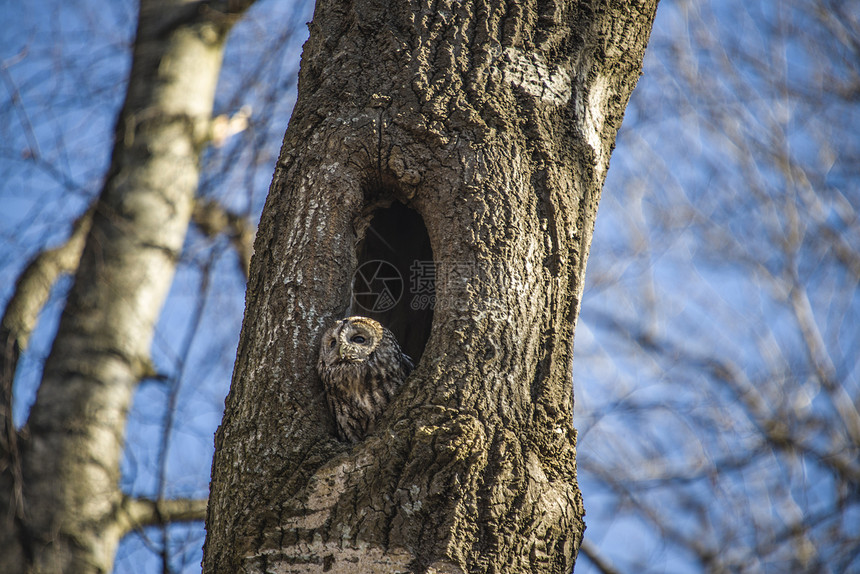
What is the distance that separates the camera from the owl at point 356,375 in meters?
2.26

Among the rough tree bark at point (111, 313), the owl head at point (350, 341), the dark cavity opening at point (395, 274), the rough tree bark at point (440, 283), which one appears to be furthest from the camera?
the rough tree bark at point (111, 313)

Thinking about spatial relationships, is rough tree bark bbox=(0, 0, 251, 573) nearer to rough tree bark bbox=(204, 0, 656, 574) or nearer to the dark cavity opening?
the dark cavity opening

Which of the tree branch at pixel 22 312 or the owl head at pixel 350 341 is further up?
the tree branch at pixel 22 312

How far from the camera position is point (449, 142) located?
2.33m

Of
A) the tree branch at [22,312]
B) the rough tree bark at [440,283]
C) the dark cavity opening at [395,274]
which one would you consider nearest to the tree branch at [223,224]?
the tree branch at [22,312]

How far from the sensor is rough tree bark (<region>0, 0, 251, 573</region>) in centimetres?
444

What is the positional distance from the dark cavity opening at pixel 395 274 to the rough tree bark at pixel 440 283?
17.1 inches

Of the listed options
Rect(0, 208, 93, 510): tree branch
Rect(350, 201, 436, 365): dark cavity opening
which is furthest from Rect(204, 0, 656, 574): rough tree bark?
Rect(0, 208, 93, 510): tree branch

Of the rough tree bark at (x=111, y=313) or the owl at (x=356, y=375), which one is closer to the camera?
the owl at (x=356, y=375)

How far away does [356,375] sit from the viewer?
236cm

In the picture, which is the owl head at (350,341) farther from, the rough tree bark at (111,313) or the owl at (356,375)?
the rough tree bark at (111,313)

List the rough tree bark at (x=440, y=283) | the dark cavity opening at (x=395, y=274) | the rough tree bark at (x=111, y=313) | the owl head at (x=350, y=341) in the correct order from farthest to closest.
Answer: the rough tree bark at (x=111, y=313) < the dark cavity opening at (x=395, y=274) < the owl head at (x=350, y=341) < the rough tree bark at (x=440, y=283)

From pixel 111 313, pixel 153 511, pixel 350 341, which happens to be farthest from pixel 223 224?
pixel 350 341

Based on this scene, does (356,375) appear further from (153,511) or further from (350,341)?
(153,511)
